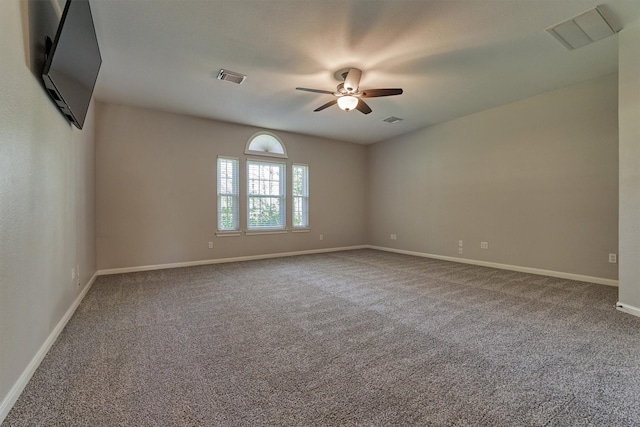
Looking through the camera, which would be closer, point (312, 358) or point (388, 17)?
point (312, 358)

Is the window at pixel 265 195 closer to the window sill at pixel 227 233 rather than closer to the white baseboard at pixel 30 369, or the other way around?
the window sill at pixel 227 233

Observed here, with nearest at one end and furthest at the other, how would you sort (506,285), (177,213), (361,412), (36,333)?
1. (361,412)
2. (36,333)
3. (506,285)
4. (177,213)

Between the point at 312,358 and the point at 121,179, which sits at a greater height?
the point at 121,179

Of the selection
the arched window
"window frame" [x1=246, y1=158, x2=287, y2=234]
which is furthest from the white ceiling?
"window frame" [x1=246, y1=158, x2=287, y2=234]

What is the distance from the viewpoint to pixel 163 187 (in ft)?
15.9

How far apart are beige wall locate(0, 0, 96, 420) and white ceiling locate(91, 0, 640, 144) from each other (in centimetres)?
115

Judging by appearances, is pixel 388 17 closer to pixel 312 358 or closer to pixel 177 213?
pixel 312 358

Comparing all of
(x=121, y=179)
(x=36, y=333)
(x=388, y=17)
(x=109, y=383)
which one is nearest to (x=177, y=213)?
(x=121, y=179)

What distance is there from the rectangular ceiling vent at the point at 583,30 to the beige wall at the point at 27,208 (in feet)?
13.5

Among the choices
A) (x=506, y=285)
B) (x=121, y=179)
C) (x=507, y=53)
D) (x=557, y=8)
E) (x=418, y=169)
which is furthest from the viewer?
(x=418, y=169)

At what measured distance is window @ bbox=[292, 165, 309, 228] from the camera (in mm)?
6355

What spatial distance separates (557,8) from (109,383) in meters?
4.34

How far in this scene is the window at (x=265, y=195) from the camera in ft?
18.8

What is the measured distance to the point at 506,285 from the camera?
367cm
